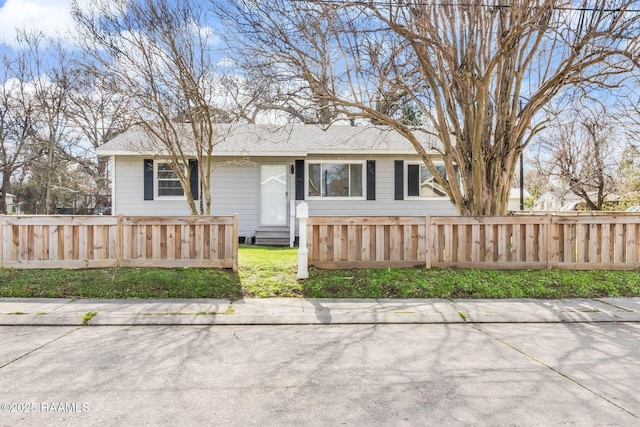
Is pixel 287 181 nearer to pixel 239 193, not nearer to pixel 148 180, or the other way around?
pixel 239 193

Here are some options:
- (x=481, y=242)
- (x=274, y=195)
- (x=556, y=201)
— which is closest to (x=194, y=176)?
(x=274, y=195)

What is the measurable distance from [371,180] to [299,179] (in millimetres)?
2249

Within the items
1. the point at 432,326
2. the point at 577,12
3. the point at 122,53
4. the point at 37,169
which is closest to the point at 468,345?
the point at 432,326

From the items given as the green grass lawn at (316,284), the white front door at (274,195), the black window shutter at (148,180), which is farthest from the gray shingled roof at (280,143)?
the green grass lawn at (316,284)

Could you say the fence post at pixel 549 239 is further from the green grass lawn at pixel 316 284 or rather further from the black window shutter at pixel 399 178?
the black window shutter at pixel 399 178

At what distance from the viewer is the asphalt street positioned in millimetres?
2562

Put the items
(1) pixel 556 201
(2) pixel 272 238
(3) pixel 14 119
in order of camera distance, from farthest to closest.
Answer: (1) pixel 556 201 → (3) pixel 14 119 → (2) pixel 272 238

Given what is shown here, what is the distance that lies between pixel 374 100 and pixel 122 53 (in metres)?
5.40

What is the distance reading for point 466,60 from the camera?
6.84 metres

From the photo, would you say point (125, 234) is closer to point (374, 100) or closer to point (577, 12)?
point (374, 100)

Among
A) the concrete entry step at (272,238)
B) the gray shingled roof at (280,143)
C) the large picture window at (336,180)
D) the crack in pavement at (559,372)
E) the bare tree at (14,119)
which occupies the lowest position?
the crack in pavement at (559,372)

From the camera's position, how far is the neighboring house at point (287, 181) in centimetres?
1183

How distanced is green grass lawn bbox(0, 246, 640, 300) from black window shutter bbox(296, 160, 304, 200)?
18.1ft

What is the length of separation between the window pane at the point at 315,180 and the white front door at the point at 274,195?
82 cm
